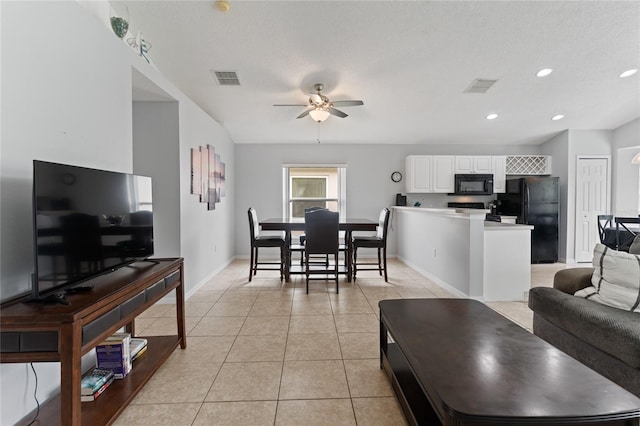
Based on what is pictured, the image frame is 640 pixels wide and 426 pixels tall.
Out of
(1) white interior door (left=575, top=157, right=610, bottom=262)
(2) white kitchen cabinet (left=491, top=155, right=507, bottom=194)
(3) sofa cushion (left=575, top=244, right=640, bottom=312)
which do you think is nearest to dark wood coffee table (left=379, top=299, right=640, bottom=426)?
(3) sofa cushion (left=575, top=244, right=640, bottom=312)

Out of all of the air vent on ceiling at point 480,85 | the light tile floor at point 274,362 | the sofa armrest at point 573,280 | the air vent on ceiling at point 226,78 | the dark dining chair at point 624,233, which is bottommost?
the light tile floor at point 274,362

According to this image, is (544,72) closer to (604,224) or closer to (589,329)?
(604,224)

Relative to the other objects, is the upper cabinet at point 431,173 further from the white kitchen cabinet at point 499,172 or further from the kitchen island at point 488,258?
the kitchen island at point 488,258

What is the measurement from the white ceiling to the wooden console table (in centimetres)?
239

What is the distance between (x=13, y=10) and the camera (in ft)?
4.69

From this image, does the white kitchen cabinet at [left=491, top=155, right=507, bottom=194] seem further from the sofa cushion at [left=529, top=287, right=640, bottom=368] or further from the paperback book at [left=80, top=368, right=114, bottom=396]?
the paperback book at [left=80, top=368, right=114, bottom=396]

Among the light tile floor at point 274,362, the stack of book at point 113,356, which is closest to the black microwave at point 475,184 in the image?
the light tile floor at point 274,362

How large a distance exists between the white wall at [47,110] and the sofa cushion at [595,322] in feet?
9.70

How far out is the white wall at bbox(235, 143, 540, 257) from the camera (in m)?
5.94

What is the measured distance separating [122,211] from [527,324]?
347 centimetres

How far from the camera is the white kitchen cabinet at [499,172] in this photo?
18.8 feet

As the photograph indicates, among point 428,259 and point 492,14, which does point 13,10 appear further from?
point 428,259

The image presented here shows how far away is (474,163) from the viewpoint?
5.70 m

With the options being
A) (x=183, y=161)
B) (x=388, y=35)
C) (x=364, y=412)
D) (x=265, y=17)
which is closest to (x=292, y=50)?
(x=265, y=17)
